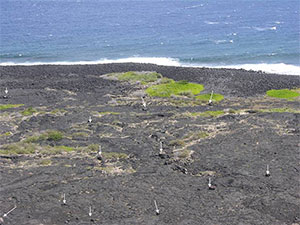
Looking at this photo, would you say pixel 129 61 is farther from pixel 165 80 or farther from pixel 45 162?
pixel 45 162

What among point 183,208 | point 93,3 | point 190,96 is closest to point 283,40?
point 190,96

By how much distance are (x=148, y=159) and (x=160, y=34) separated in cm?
7146

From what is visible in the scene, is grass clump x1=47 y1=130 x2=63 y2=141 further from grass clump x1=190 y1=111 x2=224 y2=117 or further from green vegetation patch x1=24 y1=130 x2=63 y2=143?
grass clump x1=190 y1=111 x2=224 y2=117

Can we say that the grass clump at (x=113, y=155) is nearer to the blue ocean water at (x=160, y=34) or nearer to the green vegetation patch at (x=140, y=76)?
the green vegetation patch at (x=140, y=76)

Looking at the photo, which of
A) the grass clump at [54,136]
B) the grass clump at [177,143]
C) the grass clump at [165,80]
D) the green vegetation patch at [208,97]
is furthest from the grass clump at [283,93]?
the grass clump at [54,136]

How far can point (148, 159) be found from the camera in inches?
1468

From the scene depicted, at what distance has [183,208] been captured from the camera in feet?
97.2

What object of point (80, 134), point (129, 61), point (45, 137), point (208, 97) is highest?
point (129, 61)

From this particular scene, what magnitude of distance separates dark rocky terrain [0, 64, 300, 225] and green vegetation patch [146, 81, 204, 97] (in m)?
1.85

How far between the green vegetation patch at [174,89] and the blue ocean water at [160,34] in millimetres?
18825

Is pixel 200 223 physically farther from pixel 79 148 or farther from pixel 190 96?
pixel 190 96

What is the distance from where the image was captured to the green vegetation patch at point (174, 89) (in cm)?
5741

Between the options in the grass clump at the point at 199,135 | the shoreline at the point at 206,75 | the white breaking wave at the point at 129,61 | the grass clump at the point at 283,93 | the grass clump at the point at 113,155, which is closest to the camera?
the grass clump at the point at 113,155

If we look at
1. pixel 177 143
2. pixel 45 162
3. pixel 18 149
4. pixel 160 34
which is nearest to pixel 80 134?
pixel 18 149
